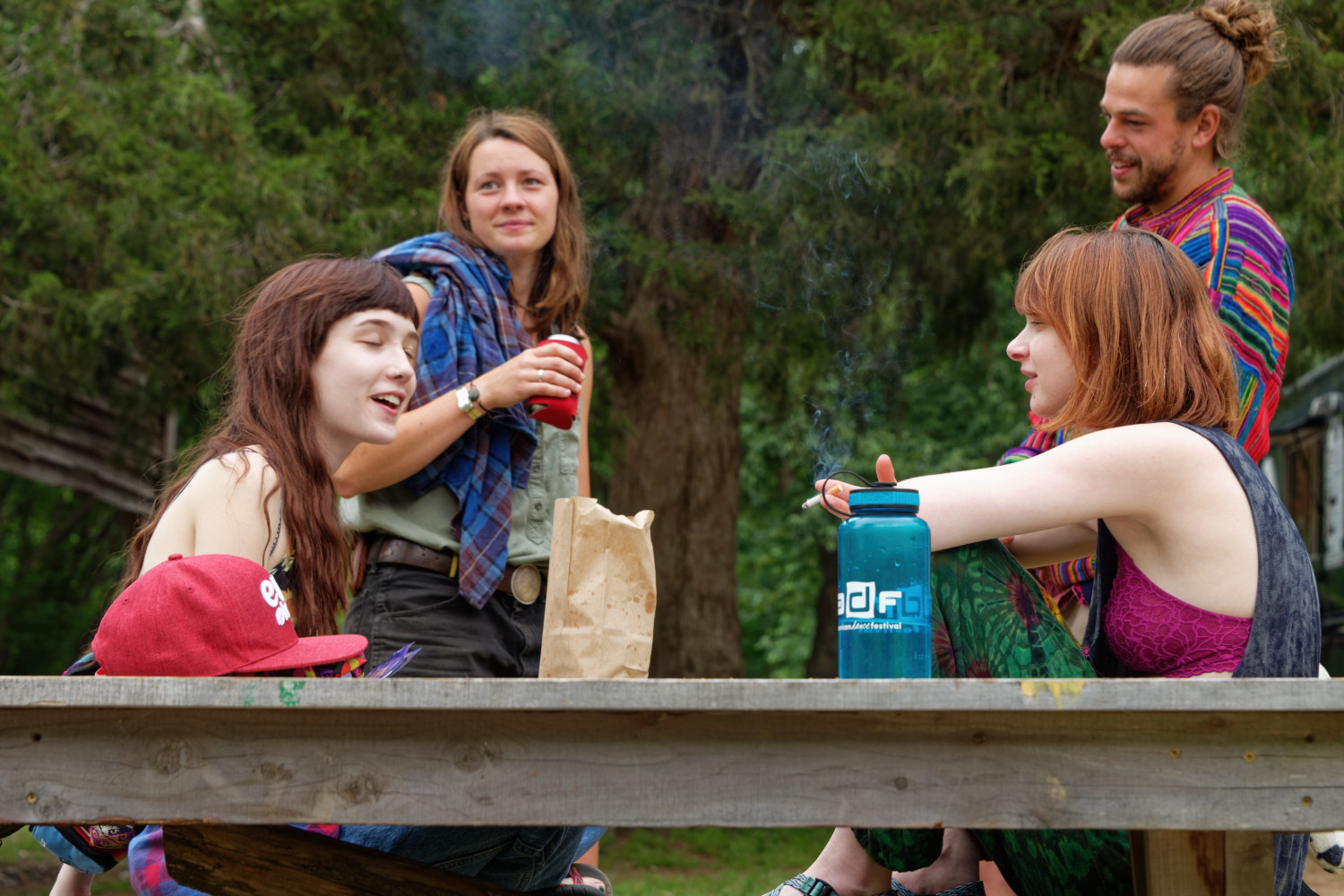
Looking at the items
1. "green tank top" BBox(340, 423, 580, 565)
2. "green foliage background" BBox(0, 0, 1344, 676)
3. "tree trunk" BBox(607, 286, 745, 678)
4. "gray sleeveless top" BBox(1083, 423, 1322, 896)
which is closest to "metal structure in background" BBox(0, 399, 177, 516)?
"green foliage background" BBox(0, 0, 1344, 676)

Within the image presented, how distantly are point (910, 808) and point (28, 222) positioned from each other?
5.36 meters

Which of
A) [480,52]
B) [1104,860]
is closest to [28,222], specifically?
[480,52]

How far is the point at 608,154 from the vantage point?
601 cm

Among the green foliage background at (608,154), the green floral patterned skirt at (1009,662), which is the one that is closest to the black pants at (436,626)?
the green floral patterned skirt at (1009,662)

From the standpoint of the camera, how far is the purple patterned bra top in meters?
1.71

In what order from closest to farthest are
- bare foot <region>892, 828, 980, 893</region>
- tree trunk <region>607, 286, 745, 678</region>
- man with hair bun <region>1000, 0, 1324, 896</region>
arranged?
bare foot <region>892, 828, 980, 893</region> → man with hair bun <region>1000, 0, 1324, 896</region> → tree trunk <region>607, 286, 745, 678</region>

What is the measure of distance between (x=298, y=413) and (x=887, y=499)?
3.70ft

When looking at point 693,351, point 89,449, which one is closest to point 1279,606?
point 693,351

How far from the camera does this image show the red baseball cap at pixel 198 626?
1485 mm

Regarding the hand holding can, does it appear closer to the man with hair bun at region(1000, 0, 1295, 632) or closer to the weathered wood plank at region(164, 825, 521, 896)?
the man with hair bun at region(1000, 0, 1295, 632)

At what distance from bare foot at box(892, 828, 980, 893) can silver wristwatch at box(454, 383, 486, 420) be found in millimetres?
1133

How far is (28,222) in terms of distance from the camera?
5492mm

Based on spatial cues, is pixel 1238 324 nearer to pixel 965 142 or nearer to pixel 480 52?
pixel 965 142

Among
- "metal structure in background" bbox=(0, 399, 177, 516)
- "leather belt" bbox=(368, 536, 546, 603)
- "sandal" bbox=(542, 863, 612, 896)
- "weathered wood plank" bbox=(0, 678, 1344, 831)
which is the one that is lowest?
"sandal" bbox=(542, 863, 612, 896)
